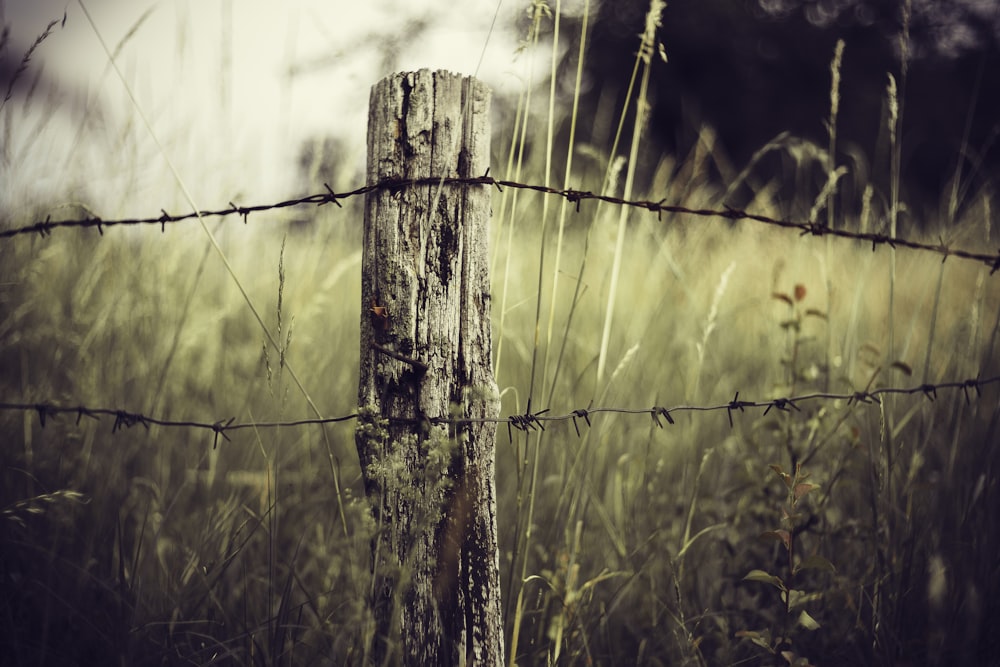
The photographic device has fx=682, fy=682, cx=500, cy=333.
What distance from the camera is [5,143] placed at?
1.98m

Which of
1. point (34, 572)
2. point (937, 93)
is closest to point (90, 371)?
point (34, 572)

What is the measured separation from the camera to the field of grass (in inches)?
54.7

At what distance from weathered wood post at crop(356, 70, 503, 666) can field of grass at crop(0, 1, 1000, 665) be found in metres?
0.08

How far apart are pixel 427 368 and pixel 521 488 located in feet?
1.43

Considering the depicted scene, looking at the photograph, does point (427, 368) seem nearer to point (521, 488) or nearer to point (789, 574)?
point (521, 488)

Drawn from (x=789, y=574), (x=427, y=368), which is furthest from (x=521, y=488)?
(x=789, y=574)

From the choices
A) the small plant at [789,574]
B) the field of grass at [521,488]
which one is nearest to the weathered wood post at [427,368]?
the field of grass at [521,488]

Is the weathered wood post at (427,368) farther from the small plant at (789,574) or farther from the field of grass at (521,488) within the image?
the small plant at (789,574)

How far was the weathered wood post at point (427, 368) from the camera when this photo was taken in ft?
3.47

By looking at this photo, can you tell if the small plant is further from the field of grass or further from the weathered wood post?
the weathered wood post

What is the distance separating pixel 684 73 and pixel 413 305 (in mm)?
11302

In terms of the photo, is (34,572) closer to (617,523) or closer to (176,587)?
(176,587)

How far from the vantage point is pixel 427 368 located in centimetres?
106

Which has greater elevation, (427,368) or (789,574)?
(427,368)
